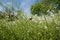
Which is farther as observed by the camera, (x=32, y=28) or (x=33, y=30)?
(x=32, y=28)

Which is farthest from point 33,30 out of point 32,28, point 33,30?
point 32,28

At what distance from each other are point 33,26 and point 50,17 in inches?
23.6

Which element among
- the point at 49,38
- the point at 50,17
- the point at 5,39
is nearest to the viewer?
the point at 49,38

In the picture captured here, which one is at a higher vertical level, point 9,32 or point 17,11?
point 17,11

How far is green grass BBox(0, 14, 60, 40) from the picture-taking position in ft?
21.9

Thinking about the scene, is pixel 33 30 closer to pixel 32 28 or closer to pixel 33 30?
pixel 33 30

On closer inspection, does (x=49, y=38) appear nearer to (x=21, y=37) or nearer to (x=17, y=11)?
(x=21, y=37)

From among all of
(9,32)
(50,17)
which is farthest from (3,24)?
(50,17)

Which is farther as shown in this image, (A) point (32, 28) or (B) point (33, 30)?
(A) point (32, 28)

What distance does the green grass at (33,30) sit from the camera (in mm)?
6676

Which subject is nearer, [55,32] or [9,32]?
[55,32]

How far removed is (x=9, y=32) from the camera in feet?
25.7

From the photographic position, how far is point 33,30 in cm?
688

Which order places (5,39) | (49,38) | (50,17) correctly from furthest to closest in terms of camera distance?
1. (5,39)
2. (50,17)
3. (49,38)
